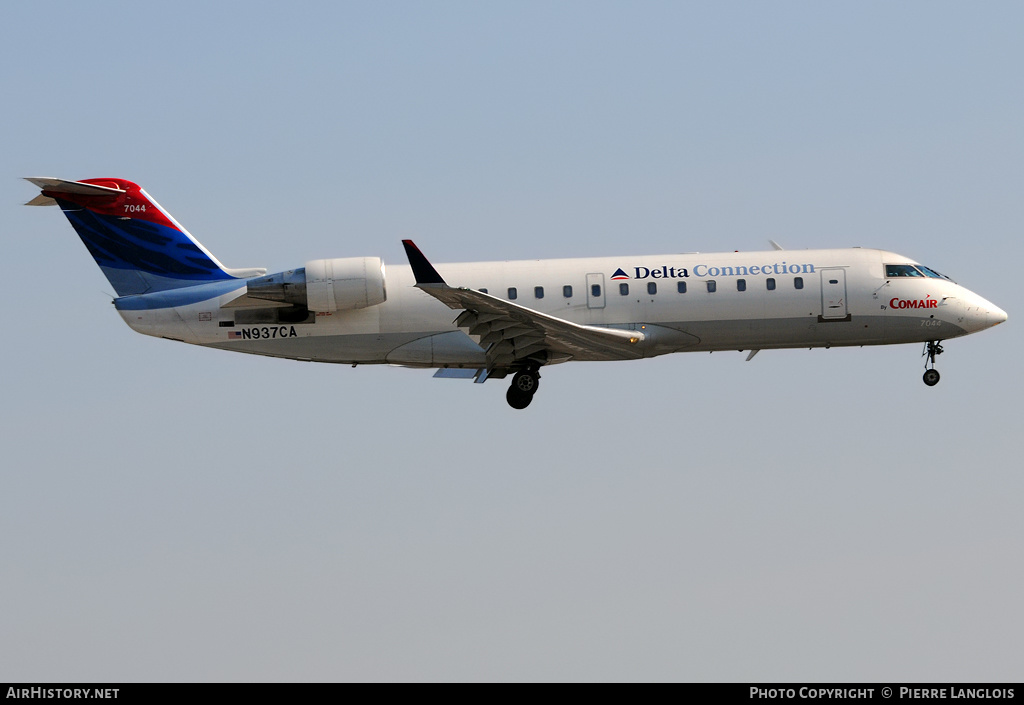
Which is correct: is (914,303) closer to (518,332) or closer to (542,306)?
(542,306)

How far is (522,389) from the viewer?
2978cm

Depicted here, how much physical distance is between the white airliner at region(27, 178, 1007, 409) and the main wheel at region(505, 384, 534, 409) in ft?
0.10

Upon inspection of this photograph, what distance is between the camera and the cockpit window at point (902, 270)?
1203 inches

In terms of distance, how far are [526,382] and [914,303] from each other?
9.02 m

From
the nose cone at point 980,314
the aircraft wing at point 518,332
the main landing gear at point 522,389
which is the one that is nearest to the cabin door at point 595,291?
the aircraft wing at point 518,332

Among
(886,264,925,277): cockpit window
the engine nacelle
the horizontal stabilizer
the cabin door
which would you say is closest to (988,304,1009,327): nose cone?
(886,264,925,277): cockpit window

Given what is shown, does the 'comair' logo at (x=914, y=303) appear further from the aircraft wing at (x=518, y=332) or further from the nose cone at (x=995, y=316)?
the aircraft wing at (x=518, y=332)

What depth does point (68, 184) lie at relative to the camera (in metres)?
30.6

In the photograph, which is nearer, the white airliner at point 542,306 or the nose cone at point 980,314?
the white airliner at point 542,306

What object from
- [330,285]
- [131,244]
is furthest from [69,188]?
[330,285]

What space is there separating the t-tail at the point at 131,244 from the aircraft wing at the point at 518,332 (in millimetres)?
5678

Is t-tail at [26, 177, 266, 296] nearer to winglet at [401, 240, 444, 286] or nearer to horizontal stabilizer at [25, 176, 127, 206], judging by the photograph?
horizontal stabilizer at [25, 176, 127, 206]

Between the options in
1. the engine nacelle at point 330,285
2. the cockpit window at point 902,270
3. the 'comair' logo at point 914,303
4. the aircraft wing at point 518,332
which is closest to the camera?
the aircraft wing at point 518,332

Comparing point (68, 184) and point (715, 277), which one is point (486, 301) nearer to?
point (715, 277)
